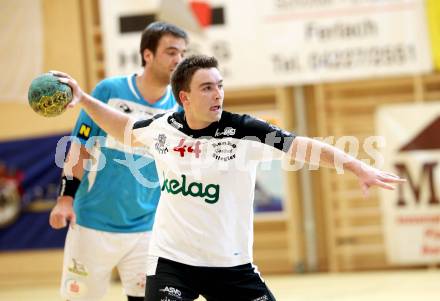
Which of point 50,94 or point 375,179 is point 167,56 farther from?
point 375,179

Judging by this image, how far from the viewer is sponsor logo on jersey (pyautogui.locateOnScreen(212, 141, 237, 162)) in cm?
416

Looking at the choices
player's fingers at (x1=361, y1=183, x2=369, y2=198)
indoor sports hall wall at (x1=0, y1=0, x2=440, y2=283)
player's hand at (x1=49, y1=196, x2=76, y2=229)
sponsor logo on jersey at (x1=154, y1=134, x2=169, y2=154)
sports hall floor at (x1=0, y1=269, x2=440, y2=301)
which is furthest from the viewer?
indoor sports hall wall at (x1=0, y1=0, x2=440, y2=283)

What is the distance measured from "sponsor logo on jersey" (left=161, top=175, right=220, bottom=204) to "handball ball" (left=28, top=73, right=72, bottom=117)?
800mm

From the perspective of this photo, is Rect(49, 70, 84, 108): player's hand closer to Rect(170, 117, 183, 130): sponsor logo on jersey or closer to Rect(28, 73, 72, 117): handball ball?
Rect(28, 73, 72, 117): handball ball

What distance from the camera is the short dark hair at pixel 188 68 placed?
4242 mm

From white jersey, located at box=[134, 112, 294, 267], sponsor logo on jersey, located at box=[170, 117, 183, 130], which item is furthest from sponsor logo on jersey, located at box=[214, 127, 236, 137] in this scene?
sponsor logo on jersey, located at box=[170, 117, 183, 130]

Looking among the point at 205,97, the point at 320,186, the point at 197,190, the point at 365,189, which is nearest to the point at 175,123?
the point at 205,97

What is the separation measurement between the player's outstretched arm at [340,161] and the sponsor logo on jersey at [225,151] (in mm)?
330

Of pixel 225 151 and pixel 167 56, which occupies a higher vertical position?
pixel 167 56

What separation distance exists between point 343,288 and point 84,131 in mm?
4975

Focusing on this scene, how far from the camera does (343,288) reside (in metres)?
9.12

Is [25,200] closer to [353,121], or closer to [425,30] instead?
[353,121]

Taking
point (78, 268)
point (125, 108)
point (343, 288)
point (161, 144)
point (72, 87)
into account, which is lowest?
point (343, 288)

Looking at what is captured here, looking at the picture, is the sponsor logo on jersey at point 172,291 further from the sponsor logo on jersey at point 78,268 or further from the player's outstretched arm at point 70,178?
the sponsor logo on jersey at point 78,268
